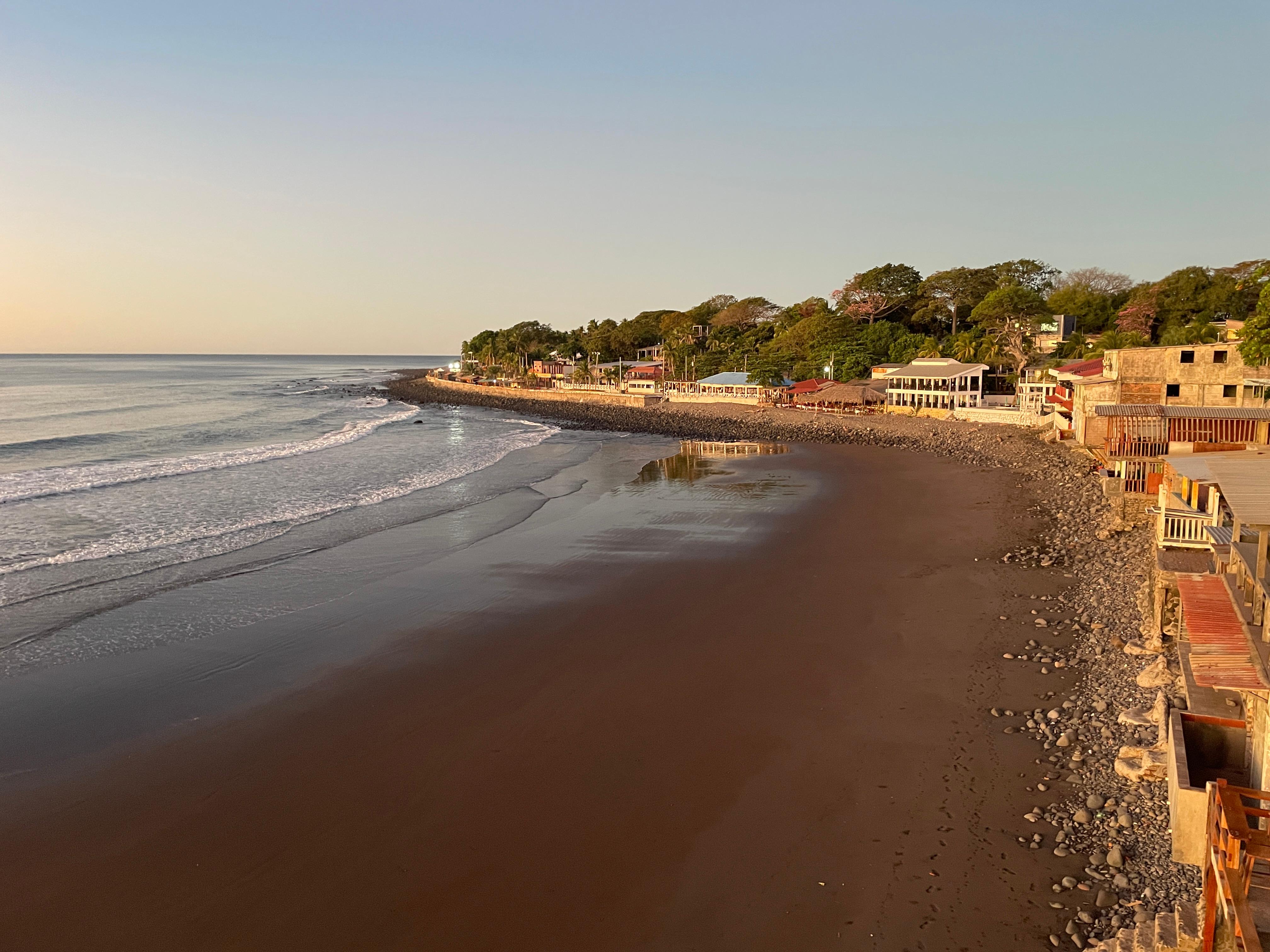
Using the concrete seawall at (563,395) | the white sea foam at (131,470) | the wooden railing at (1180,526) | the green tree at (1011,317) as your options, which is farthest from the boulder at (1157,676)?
the concrete seawall at (563,395)

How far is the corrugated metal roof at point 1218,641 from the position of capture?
24.9 feet

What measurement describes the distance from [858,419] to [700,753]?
48591 millimetres

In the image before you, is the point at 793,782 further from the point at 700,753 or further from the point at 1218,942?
the point at 1218,942

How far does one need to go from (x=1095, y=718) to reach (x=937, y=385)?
4938 centimetres

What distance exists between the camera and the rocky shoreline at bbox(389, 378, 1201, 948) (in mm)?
7723

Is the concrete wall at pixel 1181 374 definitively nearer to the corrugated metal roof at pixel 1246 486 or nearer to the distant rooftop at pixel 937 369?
the distant rooftop at pixel 937 369

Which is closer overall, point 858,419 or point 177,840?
point 177,840

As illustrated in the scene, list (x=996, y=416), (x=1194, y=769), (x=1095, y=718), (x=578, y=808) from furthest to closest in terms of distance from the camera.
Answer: (x=996, y=416) → (x=1095, y=718) → (x=578, y=808) → (x=1194, y=769)

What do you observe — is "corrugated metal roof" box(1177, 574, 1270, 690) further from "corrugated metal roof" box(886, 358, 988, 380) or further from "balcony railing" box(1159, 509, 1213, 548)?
"corrugated metal roof" box(886, 358, 988, 380)

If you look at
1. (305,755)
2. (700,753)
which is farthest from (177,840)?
(700,753)

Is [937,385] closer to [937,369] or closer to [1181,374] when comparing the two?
[937,369]

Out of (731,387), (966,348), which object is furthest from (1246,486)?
(731,387)

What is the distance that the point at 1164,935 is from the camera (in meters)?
6.48

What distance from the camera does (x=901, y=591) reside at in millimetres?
18016
